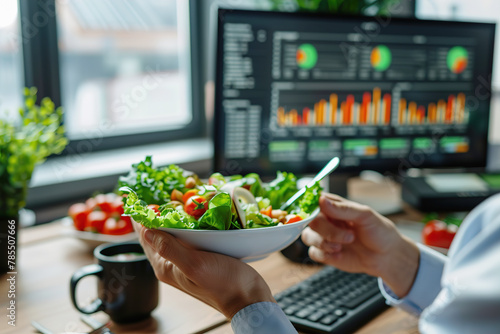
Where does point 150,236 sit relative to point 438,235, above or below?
above

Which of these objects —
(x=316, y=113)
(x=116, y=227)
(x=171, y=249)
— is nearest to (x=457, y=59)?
(x=316, y=113)

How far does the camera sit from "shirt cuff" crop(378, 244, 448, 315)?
0.90m

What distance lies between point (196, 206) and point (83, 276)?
0.23 metres

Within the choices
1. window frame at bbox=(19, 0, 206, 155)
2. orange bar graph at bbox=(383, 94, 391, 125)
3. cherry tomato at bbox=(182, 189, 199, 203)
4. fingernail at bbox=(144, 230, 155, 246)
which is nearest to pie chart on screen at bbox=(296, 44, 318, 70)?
orange bar graph at bbox=(383, 94, 391, 125)

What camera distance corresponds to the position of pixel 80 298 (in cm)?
92

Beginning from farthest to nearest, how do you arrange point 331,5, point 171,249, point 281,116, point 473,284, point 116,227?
point 331,5 < point 281,116 < point 116,227 < point 171,249 < point 473,284

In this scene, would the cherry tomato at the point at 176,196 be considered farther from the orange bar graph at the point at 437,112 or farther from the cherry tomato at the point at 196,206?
the orange bar graph at the point at 437,112

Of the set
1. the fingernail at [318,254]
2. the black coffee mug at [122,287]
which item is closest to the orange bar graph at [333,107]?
the fingernail at [318,254]

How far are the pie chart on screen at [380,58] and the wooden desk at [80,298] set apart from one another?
566 millimetres

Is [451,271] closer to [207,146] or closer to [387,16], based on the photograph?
[387,16]

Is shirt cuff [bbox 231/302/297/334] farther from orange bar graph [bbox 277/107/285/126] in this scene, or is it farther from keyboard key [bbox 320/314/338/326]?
orange bar graph [bbox 277/107/285/126]

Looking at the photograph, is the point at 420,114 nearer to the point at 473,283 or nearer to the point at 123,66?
the point at 473,283

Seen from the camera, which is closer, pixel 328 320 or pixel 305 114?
pixel 328 320

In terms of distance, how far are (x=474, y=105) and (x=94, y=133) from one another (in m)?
1.26
